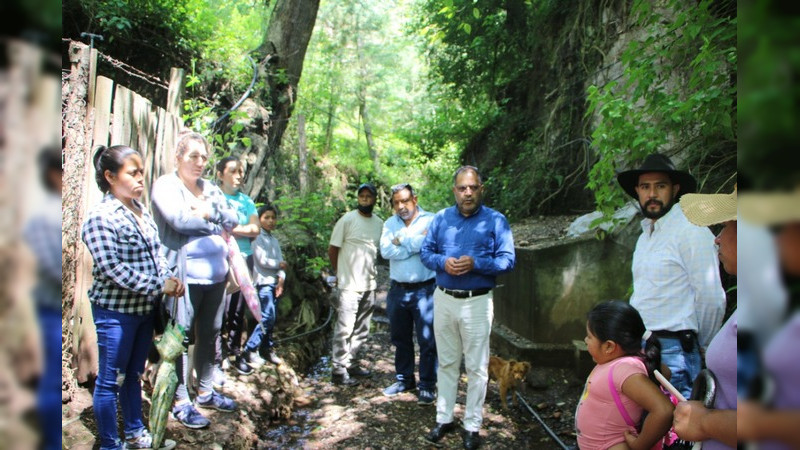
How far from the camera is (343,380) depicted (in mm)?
5039

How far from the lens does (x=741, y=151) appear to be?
0.45 m

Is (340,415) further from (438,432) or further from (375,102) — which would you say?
(375,102)

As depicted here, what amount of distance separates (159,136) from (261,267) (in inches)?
62.1

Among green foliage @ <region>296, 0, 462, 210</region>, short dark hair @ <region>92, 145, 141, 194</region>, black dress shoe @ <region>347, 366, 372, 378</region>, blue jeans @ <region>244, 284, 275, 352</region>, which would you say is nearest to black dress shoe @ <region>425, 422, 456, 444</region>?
black dress shoe @ <region>347, 366, 372, 378</region>

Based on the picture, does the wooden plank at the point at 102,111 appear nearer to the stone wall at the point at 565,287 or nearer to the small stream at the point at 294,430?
the small stream at the point at 294,430

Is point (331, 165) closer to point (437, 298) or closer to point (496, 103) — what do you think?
point (496, 103)

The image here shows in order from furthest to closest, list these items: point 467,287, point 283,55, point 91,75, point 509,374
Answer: point 283,55 → point 509,374 → point 467,287 → point 91,75

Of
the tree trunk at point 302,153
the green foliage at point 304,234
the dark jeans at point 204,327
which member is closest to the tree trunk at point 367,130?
the tree trunk at point 302,153

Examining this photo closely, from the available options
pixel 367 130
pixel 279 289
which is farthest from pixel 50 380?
pixel 367 130

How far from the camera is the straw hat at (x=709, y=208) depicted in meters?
1.45

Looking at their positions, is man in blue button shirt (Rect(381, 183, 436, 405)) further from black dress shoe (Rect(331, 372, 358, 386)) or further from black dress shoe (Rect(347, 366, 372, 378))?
black dress shoe (Rect(347, 366, 372, 378))

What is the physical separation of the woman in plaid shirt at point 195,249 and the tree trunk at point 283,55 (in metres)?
4.07

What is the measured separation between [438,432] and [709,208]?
2.79 metres

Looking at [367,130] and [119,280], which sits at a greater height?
[367,130]
